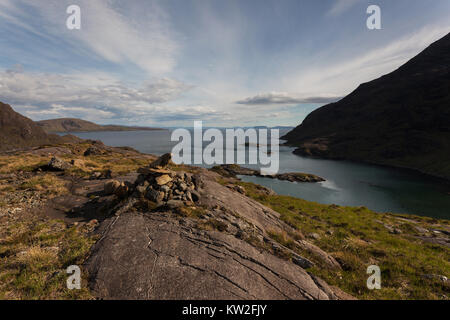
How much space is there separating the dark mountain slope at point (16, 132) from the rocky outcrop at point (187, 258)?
187001mm

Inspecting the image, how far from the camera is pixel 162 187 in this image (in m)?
15.8

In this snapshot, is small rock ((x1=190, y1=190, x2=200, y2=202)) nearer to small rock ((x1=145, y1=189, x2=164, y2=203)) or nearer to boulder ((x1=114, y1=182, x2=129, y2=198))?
small rock ((x1=145, y1=189, x2=164, y2=203))

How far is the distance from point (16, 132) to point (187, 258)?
21304cm

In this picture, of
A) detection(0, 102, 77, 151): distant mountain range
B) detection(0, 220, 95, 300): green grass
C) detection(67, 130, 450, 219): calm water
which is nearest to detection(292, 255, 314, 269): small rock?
detection(0, 220, 95, 300): green grass

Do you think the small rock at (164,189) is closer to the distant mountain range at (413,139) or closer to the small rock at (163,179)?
the small rock at (163,179)

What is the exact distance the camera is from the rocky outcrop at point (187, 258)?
26.4 feet

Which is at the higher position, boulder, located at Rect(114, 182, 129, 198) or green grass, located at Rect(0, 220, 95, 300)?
boulder, located at Rect(114, 182, 129, 198)

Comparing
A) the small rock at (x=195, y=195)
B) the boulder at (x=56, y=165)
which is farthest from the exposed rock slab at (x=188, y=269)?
the boulder at (x=56, y=165)

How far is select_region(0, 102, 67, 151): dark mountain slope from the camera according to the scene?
440 feet

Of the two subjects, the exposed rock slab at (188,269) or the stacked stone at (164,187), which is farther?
the stacked stone at (164,187)

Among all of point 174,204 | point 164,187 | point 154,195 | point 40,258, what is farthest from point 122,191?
point 40,258

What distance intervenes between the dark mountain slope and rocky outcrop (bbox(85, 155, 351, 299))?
187001 mm
